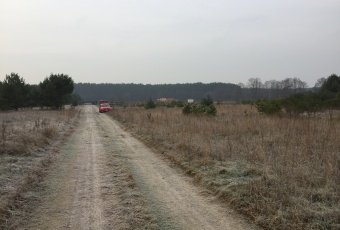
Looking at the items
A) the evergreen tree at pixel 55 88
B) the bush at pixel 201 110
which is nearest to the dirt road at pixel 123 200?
the bush at pixel 201 110

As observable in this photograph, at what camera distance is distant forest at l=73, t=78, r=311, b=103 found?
141 m

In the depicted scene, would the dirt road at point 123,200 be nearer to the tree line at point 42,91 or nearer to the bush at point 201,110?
the bush at point 201,110

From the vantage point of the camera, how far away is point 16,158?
34.8 ft

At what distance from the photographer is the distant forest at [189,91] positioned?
5546 inches

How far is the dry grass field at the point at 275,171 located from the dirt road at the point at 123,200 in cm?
51

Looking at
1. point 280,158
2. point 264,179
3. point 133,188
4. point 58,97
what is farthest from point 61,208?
point 58,97

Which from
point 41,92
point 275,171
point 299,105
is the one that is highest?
point 41,92

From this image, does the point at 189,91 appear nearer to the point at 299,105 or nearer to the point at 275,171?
the point at 299,105

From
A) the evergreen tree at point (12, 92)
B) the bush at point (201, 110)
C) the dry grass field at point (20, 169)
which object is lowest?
the dry grass field at point (20, 169)

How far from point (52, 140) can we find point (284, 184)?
39.5 ft

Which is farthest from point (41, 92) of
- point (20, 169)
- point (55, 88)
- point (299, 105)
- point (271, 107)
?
point (20, 169)

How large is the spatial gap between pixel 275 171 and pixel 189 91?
164 meters

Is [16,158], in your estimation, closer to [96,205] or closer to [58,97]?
[96,205]

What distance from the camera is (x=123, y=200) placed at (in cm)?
668
